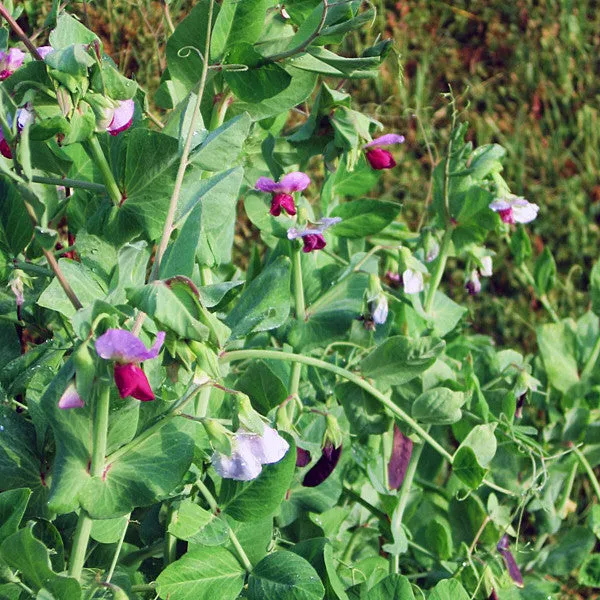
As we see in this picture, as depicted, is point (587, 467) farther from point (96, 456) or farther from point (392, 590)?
point (96, 456)

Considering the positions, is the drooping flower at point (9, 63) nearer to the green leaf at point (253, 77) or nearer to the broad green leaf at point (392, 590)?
the green leaf at point (253, 77)

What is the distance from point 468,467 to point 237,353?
1.27 feet

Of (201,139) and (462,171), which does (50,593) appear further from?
(462,171)

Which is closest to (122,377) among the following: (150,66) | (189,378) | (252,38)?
(189,378)

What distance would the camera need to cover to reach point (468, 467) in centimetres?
107

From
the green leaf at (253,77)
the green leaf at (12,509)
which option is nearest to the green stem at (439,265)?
the green leaf at (253,77)

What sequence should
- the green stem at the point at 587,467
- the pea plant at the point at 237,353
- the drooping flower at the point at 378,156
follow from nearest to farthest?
the pea plant at the point at 237,353 → the drooping flower at the point at 378,156 → the green stem at the point at 587,467

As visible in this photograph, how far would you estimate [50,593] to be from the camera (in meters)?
0.76

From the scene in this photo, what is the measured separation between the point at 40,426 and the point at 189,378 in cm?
16

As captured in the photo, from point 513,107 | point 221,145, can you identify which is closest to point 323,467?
point 221,145

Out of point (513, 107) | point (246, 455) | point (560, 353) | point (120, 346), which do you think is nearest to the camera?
point (120, 346)

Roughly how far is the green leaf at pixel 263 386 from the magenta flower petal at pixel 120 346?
352mm

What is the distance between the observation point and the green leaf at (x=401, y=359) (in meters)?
1.05

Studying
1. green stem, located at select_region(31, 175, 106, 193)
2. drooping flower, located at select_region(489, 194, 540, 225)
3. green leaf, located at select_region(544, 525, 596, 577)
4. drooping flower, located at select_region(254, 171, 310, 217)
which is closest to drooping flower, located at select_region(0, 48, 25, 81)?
green stem, located at select_region(31, 175, 106, 193)
